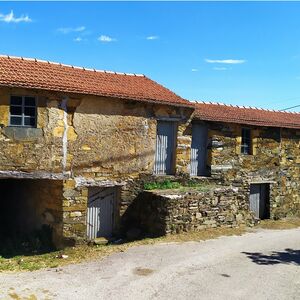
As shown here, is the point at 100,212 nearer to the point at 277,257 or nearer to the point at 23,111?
the point at 23,111

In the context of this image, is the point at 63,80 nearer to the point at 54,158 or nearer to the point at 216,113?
the point at 54,158

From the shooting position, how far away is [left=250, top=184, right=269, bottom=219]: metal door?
17.9 m

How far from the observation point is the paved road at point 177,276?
823 cm

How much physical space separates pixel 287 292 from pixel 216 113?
30.2 feet

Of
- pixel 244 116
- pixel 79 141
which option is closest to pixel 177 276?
pixel 79 141

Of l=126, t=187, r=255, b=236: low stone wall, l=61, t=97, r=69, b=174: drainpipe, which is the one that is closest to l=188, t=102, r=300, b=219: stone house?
l=126, t=187, r=255, b=236: low stone wall

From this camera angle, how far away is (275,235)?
45.1 ft

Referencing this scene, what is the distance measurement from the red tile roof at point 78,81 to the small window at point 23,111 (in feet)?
1.80

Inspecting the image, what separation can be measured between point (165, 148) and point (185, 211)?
2.76 meters

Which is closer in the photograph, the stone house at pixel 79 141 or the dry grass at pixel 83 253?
the dry grass at pixel 83 253

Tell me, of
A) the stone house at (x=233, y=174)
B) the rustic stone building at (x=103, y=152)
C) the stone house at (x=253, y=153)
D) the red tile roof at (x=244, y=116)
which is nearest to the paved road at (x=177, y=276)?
the stone house at (x=233, y=174)

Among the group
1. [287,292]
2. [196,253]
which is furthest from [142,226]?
[287,292]

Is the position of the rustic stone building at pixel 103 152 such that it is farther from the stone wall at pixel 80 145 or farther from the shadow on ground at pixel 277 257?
the shadow on ground at pixel 277 257

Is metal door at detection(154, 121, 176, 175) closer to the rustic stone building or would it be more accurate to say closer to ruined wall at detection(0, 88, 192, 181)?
the rustic stone building
